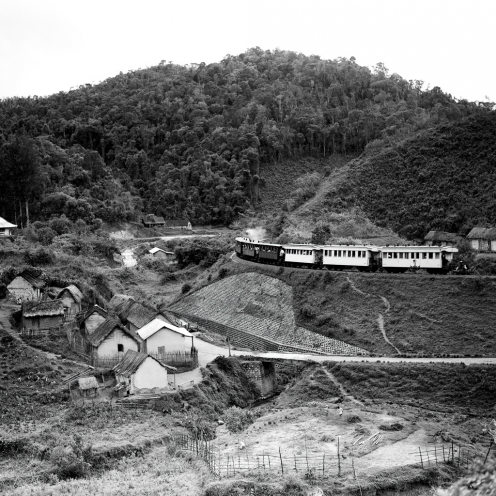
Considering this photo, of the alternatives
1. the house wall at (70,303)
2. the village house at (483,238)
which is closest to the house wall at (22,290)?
the house wall at (70,303)

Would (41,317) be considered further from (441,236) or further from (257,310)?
(441,236)

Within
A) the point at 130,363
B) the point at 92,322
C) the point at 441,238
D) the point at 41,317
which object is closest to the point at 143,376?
the point at 130,363

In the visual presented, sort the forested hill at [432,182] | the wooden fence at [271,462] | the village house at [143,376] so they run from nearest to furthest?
the wooden fence at [271,462]
the village house at [143,376]
the forested hill at [432,182]

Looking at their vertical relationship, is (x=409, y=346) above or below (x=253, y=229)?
below

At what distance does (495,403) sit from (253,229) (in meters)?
45.5

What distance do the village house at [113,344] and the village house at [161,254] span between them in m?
37.8

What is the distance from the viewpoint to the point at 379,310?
42844mm

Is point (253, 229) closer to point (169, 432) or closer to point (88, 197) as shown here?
point (88, 197)

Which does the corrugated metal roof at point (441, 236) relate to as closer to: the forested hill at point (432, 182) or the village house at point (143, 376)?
the forested hill at point (432, 182)

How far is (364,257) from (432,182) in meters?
24.2

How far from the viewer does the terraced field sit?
41969mm

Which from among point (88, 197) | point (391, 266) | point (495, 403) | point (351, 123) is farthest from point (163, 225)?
point (495, 403)

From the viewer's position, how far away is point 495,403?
1282 inches

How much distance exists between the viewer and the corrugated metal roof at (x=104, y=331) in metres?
36.1
